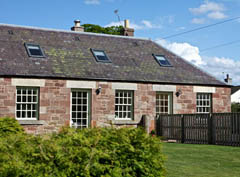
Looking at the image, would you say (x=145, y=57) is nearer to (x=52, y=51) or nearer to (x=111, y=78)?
(x=111, y=78)

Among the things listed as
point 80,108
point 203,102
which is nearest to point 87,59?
point 80,108

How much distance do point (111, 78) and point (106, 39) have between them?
4392 millimetres

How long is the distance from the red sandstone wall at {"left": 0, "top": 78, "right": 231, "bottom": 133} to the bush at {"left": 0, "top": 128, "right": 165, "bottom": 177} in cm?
1028

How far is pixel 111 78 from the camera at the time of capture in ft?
67.7

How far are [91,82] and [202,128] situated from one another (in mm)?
5787

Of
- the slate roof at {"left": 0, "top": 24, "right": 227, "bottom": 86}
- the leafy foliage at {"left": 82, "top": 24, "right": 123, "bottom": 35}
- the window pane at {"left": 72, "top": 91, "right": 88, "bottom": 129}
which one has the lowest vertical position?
the window pane at {"left": 72, "top": 91, "right": 88, "bottom": 129}

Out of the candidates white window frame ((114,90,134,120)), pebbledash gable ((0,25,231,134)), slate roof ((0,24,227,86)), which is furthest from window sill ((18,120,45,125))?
white window frame ((114,90,134,120))

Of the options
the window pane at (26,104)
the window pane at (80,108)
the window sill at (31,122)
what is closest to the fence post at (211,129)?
the window pane at (80,108)

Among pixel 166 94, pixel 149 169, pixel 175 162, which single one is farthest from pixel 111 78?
pixel 149 169

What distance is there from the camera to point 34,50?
809 inches

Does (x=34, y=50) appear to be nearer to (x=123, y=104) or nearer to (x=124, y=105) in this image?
(x=123, y=104)

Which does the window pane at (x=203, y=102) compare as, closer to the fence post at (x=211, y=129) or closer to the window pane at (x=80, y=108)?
the fence post at (x=211, y=129)

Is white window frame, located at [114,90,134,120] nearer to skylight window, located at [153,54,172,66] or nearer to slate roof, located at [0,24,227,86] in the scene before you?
slate roof, located at [0,24,227,86]

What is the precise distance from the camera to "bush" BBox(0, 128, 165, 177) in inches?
213
